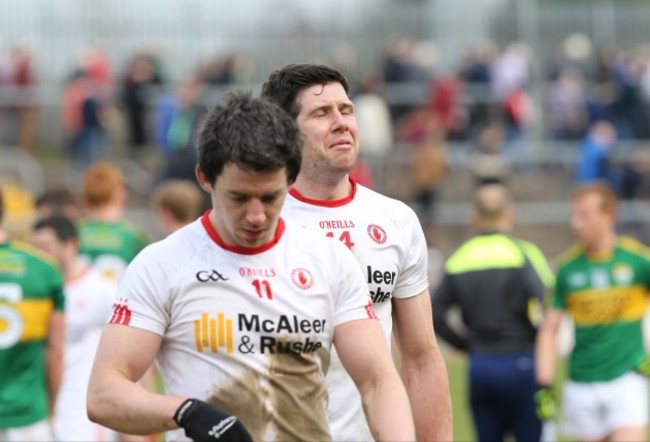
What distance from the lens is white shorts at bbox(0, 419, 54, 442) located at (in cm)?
846

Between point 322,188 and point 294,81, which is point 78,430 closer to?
point 322,188

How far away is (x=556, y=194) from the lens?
26469 mm

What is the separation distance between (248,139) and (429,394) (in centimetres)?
176

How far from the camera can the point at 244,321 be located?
4566mm

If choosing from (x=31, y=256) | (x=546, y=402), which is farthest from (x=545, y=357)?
(x=31, y=256)

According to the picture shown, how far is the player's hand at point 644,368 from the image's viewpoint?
435 inches

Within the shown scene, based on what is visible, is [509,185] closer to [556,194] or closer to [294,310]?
[556,194]

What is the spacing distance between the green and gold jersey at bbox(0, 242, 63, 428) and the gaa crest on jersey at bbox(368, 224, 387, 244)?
10.6 feet

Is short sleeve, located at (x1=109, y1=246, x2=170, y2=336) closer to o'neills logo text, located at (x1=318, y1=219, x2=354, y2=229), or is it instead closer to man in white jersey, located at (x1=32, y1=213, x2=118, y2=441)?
o'neills logo text, located at (x1=318, y1=219, x2=354, y2=229)

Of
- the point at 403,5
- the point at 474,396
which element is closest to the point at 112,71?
the point at 403,5

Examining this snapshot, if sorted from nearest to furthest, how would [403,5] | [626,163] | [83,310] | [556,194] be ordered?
[83,310] → [626,163] → [556,194] → [403,5]

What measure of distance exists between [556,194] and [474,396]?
1578 centimetres

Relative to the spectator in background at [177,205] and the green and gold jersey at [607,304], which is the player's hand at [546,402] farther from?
the spectator in background at [177,205]

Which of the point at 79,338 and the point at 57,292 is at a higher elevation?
the point at 57,292
